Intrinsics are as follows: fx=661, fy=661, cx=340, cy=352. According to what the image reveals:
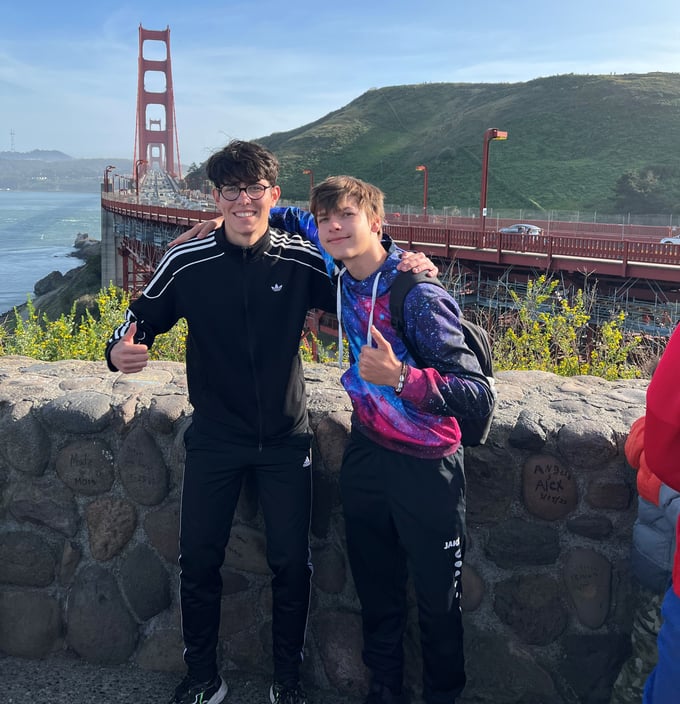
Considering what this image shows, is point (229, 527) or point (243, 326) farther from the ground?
point (243, 326)

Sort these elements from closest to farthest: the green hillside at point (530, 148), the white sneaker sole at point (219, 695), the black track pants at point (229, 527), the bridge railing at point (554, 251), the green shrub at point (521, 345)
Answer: the black track pants at point (229, 527), the white sneaker sole at point (219, 695), the green shrub at point (521, 345), the bridge railing at point (554, 251), the green hillside at point (530, 148)

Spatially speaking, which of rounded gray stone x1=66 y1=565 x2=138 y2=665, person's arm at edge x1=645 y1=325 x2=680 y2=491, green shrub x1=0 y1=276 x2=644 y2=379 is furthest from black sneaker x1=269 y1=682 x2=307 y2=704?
green shrub x1=0 y1=276 x2=644 y2=379

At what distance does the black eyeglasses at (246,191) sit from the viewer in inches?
89.1

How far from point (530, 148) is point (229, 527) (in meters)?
68.6

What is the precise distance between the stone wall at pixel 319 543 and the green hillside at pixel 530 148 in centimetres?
4949

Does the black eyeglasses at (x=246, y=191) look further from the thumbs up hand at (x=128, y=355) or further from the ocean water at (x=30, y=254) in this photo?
the ocean water at (x=30, y=254)

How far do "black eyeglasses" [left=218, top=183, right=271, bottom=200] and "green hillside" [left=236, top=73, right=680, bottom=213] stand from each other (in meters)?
49.8

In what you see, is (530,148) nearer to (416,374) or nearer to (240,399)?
(240,399)

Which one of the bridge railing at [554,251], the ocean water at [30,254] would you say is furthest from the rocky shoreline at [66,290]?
the bridge railing at [554,251]

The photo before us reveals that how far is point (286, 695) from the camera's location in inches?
90.6

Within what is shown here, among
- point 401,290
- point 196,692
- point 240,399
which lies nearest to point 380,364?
point 401,290

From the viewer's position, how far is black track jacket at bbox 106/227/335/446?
2229 millimetres

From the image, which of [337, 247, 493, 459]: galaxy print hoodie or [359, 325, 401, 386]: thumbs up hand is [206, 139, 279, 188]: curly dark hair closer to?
[337, 247, 493, 459]: galaxy print hoodie

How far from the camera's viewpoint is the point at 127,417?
8.20 ft
